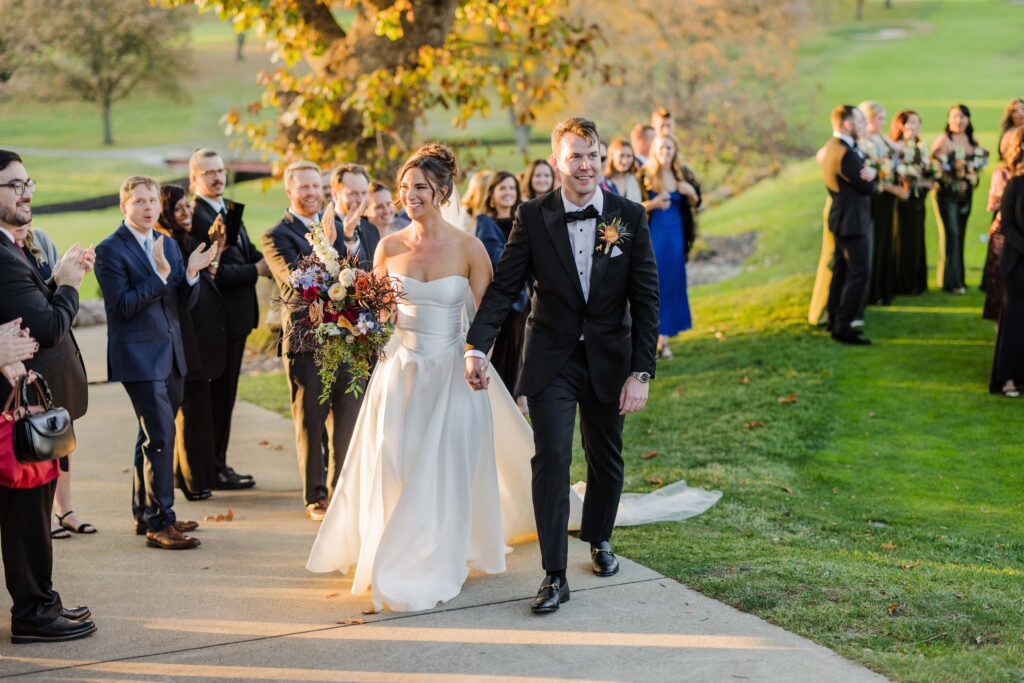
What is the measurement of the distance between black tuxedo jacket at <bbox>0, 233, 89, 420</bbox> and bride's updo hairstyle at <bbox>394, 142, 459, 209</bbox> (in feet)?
6.07

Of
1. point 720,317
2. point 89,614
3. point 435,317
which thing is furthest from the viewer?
point 720,317

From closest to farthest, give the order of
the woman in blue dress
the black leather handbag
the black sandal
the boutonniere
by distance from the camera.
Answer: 1. the black leather handbag
2. the boutonniere
3. the black sandal
4. the woman in blue dress

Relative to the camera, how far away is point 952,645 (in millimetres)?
5129

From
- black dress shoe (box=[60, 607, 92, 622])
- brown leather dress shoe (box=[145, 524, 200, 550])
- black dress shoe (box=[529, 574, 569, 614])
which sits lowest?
brown leather dress shoe (box=[145, 524, 200, 550])

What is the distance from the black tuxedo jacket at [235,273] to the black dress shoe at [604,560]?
3.60 m

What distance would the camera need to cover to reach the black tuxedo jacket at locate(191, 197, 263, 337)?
8.26m

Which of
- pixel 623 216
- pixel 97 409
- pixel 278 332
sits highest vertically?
pixel 623 216

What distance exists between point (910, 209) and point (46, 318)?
12.4m

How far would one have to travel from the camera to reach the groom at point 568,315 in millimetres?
5801

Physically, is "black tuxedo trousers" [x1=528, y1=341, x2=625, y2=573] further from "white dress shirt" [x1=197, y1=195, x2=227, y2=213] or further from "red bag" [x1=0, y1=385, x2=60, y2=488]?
"white dress shirt" [x1=197, y1=195, x2=227, y2=213]

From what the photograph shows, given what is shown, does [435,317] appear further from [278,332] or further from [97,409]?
[97,409]

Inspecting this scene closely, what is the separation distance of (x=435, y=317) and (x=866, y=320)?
29.9 feet

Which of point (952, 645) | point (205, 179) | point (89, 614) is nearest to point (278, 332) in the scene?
point (205, 179)

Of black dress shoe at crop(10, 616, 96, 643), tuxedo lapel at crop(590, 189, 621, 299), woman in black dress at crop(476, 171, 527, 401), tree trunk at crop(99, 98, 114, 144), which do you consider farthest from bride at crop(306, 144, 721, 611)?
tree trunk at crop(99, 98, 114, 144)
